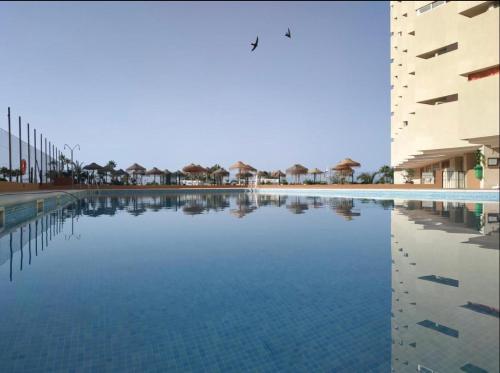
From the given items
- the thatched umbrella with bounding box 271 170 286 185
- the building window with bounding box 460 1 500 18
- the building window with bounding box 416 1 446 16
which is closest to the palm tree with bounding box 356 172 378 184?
the thatched umbrella with bounding box 271 170 286 185

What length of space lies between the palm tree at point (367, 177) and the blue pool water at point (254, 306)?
90.6ft

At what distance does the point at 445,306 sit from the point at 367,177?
105 feet

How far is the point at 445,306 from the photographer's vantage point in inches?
114

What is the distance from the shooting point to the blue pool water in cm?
221

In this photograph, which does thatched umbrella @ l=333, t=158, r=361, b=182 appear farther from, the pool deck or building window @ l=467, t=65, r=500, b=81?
building window @ l=467, t=65, r=500, b=81

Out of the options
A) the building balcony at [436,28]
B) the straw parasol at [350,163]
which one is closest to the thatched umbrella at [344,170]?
the straw parasol at [350,163]

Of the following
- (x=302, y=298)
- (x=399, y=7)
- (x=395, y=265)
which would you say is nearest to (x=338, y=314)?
(x=302, y=298)

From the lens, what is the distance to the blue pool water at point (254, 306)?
87.1 inches

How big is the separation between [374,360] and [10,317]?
323cm

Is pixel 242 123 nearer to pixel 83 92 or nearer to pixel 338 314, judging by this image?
pixel 83 92

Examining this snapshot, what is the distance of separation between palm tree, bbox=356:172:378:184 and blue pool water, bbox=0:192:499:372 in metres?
27.6

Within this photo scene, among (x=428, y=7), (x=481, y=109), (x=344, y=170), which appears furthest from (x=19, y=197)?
(x=344, y=170)

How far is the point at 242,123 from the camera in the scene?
135 feet

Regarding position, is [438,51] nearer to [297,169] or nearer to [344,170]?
[344,170]
